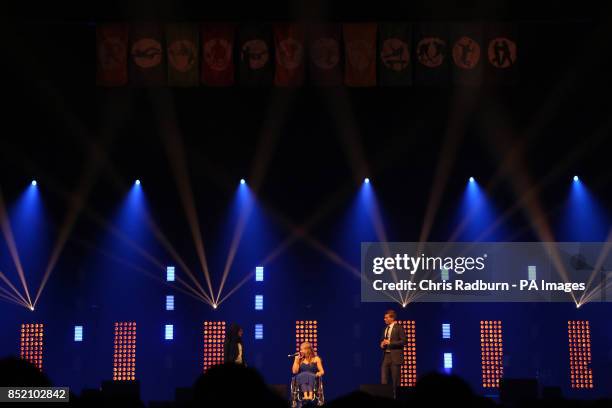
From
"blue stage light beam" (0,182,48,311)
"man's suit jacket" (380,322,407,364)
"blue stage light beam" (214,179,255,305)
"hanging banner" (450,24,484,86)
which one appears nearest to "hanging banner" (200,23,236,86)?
"blue stage light beam" (214,179,255,305)

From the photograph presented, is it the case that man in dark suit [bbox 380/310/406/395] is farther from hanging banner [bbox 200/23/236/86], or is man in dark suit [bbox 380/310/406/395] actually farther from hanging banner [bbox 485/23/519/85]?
hanging banner [bbox 200/23/236/86]

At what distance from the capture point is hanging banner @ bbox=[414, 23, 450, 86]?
14.5 metres

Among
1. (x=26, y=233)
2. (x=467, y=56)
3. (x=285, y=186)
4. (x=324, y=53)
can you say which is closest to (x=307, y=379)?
(x=285, y=186)

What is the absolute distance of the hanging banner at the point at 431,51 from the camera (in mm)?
14508

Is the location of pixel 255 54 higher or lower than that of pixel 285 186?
higher

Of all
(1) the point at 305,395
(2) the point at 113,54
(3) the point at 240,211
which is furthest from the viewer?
(3) the point at 240,211

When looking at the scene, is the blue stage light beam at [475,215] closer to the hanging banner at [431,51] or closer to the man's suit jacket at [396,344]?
the hanging banner at [431,51]

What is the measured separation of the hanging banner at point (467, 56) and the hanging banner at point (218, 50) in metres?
4.23

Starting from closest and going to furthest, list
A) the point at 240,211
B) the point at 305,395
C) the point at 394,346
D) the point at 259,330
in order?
1. the point at 305,395
2. the point at 394,346
3. the point at 259,330
4. the point at 240,211

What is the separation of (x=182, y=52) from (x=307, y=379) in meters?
6.56

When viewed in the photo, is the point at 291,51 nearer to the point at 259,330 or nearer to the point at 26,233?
the point at 259,330

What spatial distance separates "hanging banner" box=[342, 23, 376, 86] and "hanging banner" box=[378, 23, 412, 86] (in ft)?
0.55

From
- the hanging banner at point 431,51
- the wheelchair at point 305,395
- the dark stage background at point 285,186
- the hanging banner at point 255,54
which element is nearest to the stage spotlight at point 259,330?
the dark stage background at point 285,186

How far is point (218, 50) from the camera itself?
14672 millimetres
